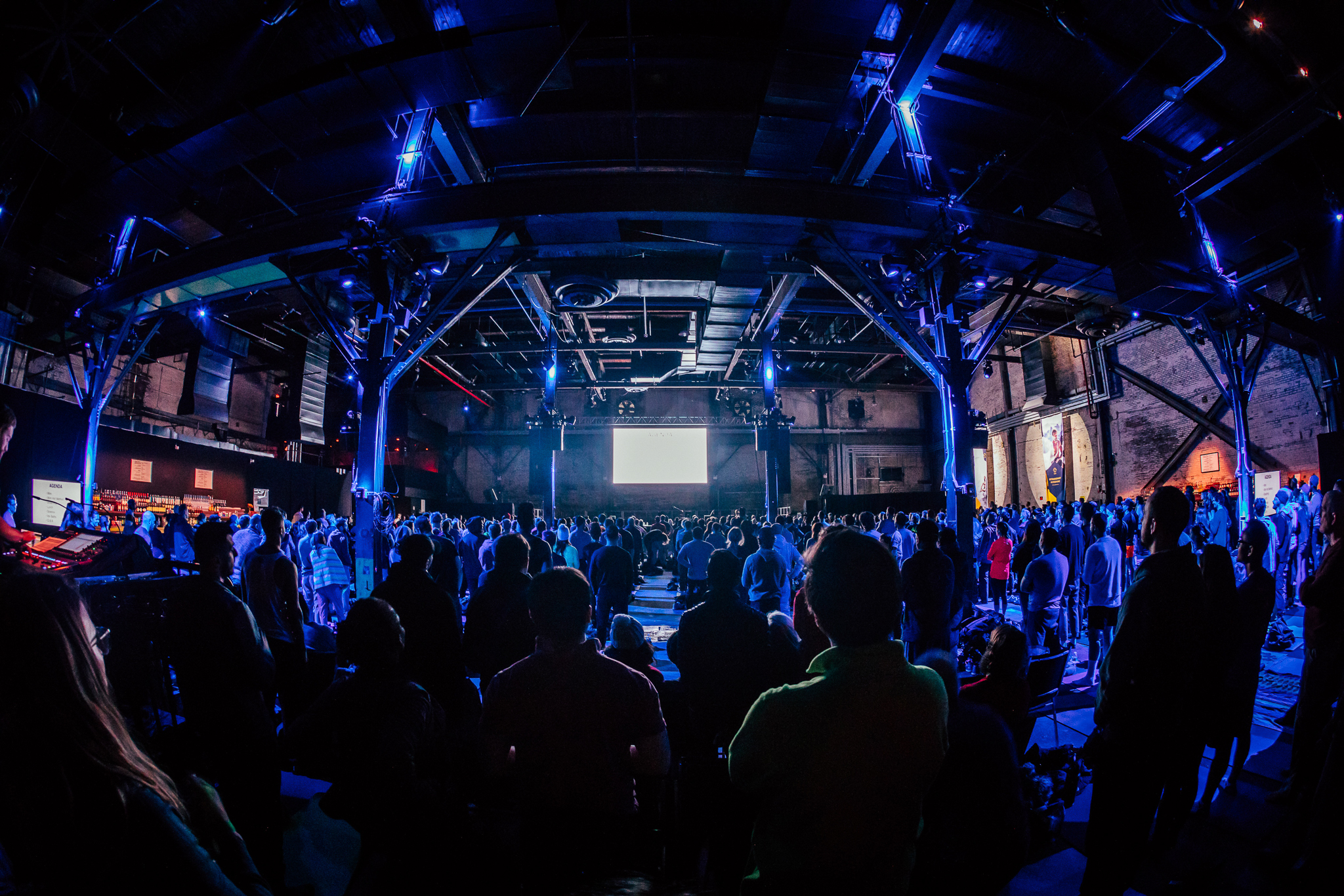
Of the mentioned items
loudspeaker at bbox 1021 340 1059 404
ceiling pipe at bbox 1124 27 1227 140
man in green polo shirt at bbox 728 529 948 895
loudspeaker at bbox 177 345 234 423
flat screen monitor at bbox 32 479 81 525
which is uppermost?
ceiling pipe at bbox 1124 27 1227 140

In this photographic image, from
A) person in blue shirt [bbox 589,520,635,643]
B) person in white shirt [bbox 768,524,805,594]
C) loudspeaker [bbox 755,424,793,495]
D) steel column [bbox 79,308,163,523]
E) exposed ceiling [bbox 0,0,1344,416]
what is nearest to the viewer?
exposed ceiling [bbox 0,0,1344,416]

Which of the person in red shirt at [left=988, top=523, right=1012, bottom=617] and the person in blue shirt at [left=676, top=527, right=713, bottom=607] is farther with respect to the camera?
the person in red shirt at [left=988, top=523, right=1012, bottom=617]

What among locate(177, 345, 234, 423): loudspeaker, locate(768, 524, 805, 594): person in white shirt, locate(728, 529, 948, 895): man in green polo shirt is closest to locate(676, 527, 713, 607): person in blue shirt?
locate(768, 524, 805, 594): person in white shirt

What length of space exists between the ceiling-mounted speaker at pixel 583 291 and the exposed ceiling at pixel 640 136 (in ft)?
0.16

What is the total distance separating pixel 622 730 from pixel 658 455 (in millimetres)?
19215

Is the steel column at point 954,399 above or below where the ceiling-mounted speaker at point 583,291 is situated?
below

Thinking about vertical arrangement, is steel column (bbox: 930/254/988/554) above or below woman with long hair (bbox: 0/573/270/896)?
above

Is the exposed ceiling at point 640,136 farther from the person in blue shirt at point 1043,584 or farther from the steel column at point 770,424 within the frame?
the person in blue shirt at point 1043,584

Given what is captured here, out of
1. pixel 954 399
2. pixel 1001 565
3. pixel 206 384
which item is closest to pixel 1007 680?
pixel 954 399

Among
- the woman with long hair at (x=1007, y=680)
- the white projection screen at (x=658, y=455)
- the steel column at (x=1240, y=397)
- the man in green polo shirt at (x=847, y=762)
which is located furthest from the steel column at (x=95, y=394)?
the steel column at (x=1240, y=397)

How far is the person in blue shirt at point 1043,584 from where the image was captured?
588 centimetres

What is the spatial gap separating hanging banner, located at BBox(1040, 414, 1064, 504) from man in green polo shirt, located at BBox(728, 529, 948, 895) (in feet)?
61.7

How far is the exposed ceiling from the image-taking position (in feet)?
17.8

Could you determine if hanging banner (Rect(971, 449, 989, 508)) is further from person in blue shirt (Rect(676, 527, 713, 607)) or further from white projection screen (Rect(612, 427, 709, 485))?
person in blue shirt (Rect(676, 527, 713, 607))
